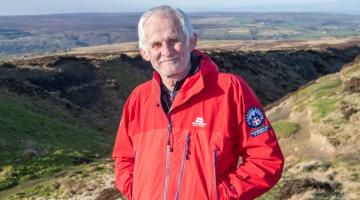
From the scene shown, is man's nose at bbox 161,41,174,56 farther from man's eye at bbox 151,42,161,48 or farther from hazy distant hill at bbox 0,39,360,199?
hazy distant hill at bbox 0,39,360,199

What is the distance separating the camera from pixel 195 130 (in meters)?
4.85

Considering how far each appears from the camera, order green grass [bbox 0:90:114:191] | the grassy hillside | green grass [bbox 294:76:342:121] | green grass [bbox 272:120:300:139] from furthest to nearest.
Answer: green grass [bbox 0:90:114:191] → green grass [bbox 294:76:342:121] → green grass [bbox 272:120:300:139] → the grassy hillside

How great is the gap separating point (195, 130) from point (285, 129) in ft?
57.8

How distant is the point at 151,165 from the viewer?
5.04m

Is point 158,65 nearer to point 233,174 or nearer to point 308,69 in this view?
point 233,174

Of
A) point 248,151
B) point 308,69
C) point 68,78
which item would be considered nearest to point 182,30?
point 248,151

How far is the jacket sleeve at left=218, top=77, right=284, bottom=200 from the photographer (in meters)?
4.73

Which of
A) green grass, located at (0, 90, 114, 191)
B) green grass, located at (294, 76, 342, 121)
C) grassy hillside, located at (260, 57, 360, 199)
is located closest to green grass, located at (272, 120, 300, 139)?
grassy hillside, located at (260, 57, 360, 199)

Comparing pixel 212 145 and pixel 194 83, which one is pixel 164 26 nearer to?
pixel 194 83

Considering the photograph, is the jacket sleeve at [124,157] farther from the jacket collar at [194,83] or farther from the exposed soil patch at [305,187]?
the exposed soil patch at [305,187]

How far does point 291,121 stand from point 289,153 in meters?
5.81

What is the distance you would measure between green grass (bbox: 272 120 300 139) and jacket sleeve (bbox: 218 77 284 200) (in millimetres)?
16615

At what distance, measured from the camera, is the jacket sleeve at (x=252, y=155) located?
15.5ft

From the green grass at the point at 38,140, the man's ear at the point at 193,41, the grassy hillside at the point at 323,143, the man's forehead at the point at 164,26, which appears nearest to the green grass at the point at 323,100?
the grassy hillside at the point at 323,143
